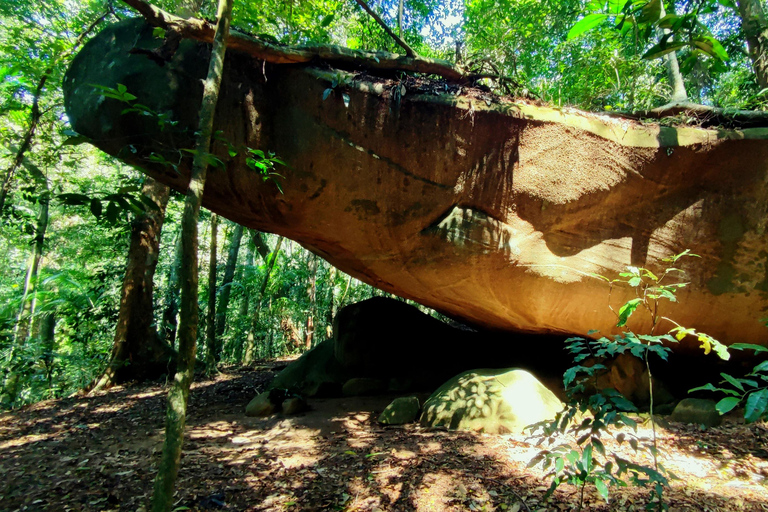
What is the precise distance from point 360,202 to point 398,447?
287cm

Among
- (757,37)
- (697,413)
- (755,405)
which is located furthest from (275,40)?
(757,37)

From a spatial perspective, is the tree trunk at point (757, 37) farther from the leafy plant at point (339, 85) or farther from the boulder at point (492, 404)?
the leafy plant at point (339, 85)

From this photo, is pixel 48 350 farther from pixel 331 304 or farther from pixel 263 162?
pixel 263 162

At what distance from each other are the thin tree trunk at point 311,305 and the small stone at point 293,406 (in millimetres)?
7521

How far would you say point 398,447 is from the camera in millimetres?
4012

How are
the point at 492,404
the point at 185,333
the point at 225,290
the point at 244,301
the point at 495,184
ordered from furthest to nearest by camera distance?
1. the point at 244,301
2. the point at 225,290
3. the point at 495,184
4. the point at 492,404
5. the point at 185,333

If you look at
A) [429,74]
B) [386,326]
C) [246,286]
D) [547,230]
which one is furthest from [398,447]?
[246,286]

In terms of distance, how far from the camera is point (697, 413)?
466cm

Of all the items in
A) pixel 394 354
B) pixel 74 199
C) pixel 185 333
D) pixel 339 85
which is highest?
pixel 339 85

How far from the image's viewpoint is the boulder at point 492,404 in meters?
4.40

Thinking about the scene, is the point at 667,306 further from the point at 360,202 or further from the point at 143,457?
the point at 143,457

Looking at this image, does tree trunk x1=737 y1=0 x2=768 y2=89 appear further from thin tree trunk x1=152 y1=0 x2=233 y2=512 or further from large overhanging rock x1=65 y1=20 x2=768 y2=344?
thin tree trunk x1=152 y1=0 x2=233 y2=512

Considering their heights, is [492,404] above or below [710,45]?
below

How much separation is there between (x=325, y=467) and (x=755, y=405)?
3100mm
